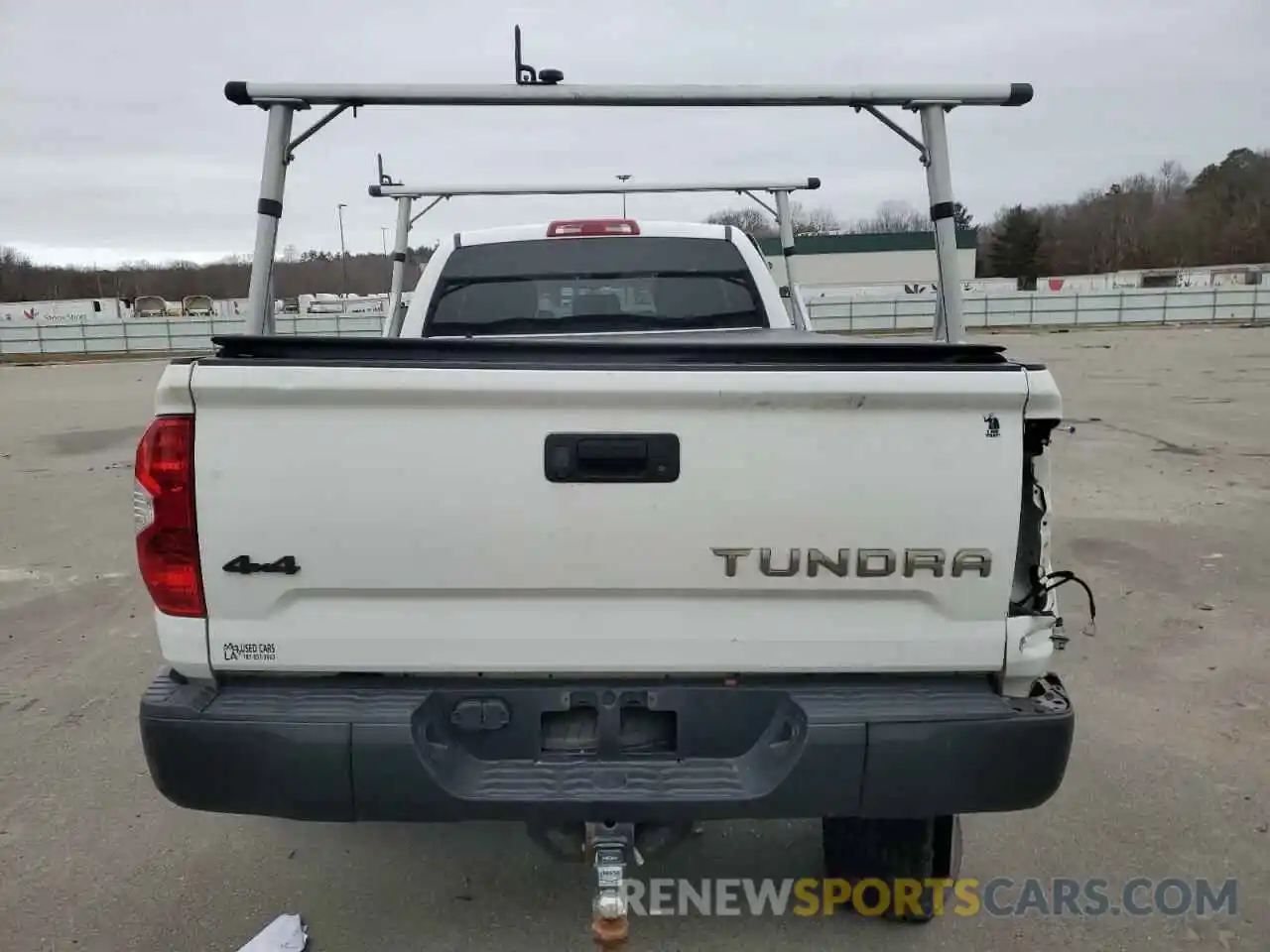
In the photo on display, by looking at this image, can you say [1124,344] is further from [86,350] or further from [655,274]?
[86,350]

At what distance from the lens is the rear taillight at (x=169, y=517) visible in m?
2.18

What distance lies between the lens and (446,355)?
2.27 metres

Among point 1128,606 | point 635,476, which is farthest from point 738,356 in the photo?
point 1128,606

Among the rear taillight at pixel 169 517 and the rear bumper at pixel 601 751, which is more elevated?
the rear taillight at pixel 169 517

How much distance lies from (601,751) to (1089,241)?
349 ft

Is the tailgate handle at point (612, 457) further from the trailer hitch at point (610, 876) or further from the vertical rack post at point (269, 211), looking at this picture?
the vertical rack post at point (269, 211)

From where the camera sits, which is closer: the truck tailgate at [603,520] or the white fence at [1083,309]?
the truck tailgate at [603,520]

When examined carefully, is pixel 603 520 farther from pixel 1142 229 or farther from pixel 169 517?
pixel 1142 229

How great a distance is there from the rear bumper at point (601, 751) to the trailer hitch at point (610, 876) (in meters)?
0.05

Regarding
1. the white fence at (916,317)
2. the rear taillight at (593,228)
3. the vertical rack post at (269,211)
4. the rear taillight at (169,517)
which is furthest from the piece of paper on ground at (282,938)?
the white fence at (916,317)

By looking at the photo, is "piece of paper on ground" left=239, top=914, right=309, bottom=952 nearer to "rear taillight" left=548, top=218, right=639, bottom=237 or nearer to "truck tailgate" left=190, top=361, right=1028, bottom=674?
"truck tailgate" left=190, top=361, right=1028, bottom=674
